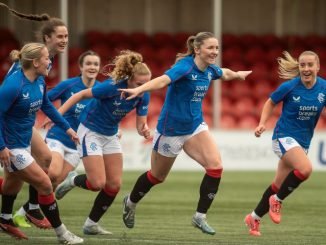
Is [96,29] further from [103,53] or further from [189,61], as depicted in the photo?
[189,61]

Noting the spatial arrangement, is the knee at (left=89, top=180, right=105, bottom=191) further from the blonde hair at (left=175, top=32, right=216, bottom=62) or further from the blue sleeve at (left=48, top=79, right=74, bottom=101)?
the blue sleeve at (left=48, top=79, right=74, bottom=101)

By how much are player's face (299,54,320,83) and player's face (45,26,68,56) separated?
2.68m

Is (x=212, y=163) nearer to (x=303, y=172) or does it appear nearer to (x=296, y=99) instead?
(x=303, y=172)

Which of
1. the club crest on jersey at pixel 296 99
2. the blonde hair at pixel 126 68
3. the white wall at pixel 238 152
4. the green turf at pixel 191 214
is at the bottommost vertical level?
the white wall at pixel 238 152

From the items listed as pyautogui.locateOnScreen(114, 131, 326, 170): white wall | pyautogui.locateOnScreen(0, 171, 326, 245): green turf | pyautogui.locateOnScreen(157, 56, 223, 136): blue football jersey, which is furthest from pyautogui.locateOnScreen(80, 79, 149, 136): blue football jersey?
pyautogui.locateOnScreen(114, 131, 326, 170): white wall

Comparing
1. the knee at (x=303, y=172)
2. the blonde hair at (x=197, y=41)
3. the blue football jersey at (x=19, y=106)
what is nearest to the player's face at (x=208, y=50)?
the blonde hair at (x=197, y=41)

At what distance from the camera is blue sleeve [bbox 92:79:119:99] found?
11953 mm

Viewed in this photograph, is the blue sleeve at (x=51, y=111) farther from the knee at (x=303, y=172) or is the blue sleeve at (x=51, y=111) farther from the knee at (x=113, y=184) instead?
the knee at (x=303, y=172)

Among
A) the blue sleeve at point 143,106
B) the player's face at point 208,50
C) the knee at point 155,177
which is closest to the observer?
the player's face at point 208,50

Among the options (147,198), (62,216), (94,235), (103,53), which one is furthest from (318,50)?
(94,235)

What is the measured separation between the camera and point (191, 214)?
1461 cm

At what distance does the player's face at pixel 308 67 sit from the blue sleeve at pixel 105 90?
84.0 inches

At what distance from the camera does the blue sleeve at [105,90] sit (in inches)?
471

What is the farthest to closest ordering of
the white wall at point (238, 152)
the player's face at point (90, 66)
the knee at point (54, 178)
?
the white wall at point (238, 152), the player's face at point (90, 66), the knee at point (54, 178)
